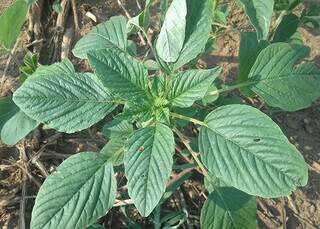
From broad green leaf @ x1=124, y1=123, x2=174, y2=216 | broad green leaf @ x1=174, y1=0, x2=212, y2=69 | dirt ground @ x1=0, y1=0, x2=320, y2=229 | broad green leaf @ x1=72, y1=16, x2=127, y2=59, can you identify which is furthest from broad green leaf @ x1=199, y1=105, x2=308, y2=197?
dirt ground @ x1=0, y1=0, x2=320, y2=229

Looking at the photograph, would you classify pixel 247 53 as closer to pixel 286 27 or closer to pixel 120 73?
pixel 286 27

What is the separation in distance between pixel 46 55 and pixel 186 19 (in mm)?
907

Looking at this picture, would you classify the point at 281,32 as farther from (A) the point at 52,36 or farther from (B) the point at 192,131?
(A) the point at 52,36

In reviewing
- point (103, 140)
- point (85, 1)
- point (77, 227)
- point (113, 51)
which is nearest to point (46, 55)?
point (85, 1)

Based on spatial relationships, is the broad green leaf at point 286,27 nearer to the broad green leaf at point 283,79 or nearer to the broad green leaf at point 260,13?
the broad green leaf at point 283,79

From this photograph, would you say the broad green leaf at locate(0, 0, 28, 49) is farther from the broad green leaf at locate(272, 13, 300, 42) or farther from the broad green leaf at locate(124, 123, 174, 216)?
the broad green leaf at locate(272, 13, 300, 42)

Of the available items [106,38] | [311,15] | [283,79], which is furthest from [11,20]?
[311,15]

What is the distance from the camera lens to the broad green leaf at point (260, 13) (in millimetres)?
1284

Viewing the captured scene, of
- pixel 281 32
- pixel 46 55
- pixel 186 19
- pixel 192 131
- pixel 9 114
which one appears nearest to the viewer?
pixel 186 19

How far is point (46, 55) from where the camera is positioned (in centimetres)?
203

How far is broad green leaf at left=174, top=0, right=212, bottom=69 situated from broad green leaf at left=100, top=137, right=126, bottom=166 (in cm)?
28

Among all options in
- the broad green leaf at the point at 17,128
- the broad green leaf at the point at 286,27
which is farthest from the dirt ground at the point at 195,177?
the broad green leaf at the point at 17,128

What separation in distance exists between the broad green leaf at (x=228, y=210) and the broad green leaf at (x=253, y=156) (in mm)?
237

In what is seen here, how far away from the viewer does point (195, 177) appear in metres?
1.75
